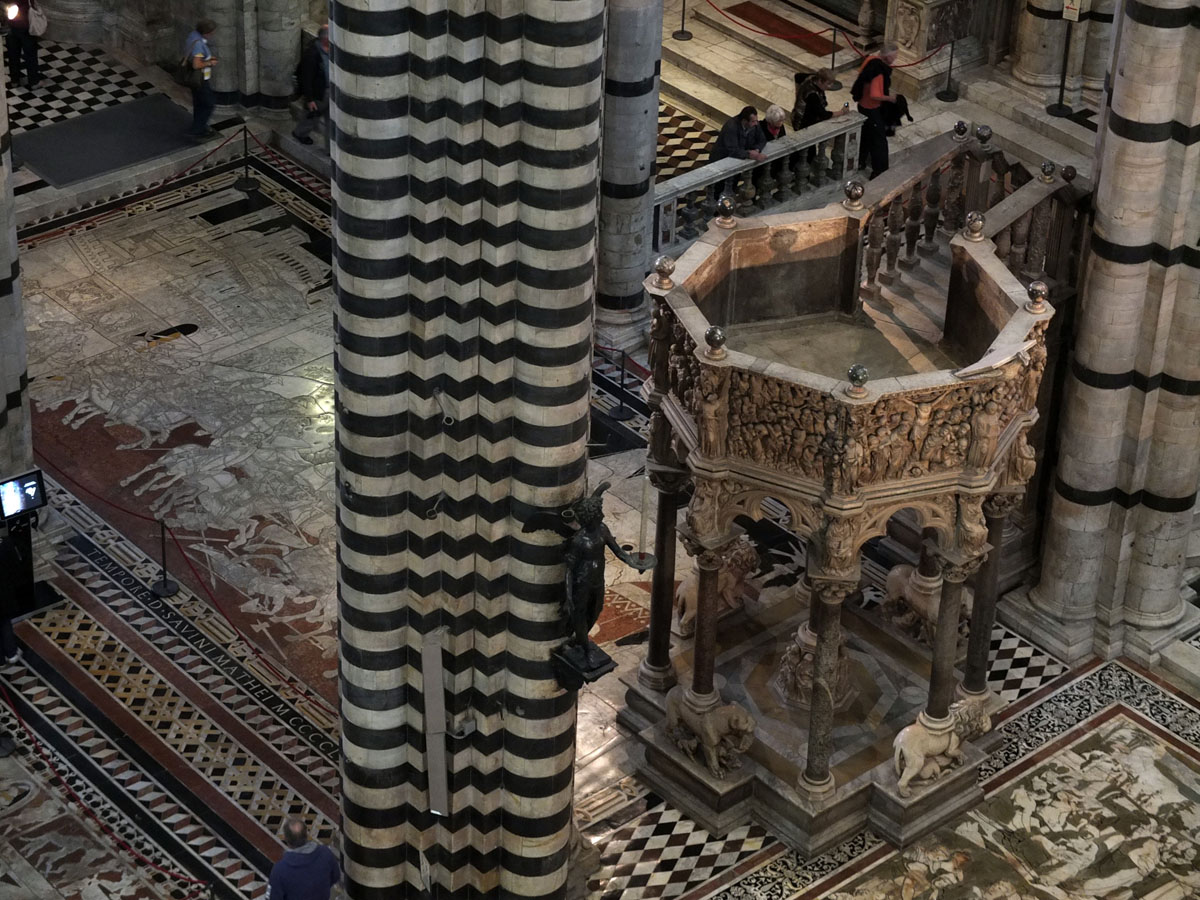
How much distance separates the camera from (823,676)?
53.2 feet

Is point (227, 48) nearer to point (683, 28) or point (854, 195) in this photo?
point (683, 28)

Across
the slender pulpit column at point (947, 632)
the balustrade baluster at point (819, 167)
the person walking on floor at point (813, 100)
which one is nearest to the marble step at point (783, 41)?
the person walking on floor at point (813, 100)

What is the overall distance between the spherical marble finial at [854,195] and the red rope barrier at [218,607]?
4.70m

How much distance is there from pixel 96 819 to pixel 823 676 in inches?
180

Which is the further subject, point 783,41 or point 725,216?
point 783,41

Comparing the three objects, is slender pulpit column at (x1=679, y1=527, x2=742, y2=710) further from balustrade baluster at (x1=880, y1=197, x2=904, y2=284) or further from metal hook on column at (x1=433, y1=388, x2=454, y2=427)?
metal hook on column at (x1=433, y1=388, x2=454, y2=427)

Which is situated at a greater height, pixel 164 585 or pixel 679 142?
pixel 679 142

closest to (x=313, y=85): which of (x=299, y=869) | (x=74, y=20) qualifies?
(x=74, y=20)

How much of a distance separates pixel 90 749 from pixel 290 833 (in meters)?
2.80

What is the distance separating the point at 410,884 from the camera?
15.2m

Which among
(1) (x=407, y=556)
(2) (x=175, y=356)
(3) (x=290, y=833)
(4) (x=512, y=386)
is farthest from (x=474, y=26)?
(2) (x=175, y=356)

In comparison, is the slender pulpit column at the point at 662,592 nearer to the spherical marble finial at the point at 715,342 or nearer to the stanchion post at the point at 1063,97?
the spherical marble finial at the point at 715,342

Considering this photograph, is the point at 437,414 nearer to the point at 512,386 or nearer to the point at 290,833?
the point at 512,386

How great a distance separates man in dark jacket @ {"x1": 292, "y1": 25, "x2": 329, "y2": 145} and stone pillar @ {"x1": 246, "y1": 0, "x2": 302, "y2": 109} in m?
0.30
